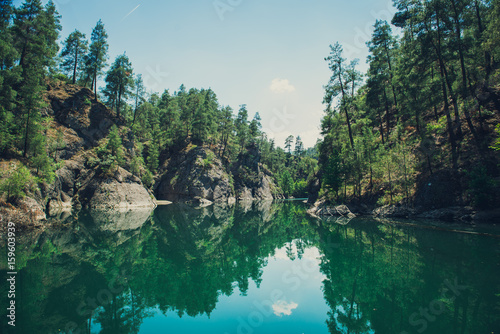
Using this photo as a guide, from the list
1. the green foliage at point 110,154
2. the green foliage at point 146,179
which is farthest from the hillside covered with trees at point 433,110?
the green foliage at point 146,179

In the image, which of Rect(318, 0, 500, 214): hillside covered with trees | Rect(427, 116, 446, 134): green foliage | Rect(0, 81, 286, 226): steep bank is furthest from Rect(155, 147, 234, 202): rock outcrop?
Rect(427, 116, 446, 134): green foliage

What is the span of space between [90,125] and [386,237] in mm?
51551

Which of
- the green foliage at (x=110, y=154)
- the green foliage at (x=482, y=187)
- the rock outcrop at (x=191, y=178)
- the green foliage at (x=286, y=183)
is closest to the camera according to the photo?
the green foliage at (x=482, y=187)

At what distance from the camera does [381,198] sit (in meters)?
32.8

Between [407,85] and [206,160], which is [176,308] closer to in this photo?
[407,85]

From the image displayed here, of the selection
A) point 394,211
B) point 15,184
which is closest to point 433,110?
point 394,211

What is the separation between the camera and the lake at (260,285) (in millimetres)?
7703

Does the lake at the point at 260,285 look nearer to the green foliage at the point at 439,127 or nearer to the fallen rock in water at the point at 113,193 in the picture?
the green foliage at the point at 439,127

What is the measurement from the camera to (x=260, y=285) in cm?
1170

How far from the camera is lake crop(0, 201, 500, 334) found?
770 centimetres

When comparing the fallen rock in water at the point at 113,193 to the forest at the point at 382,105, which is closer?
the forest at the point at 382,105

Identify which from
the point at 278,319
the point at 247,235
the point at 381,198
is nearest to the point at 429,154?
the point at 381,198


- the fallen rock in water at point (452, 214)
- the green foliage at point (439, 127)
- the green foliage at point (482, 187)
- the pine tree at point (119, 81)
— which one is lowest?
the fallen rock in water at point (452, 214)

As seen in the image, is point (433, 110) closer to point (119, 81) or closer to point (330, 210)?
point (330, 210)
